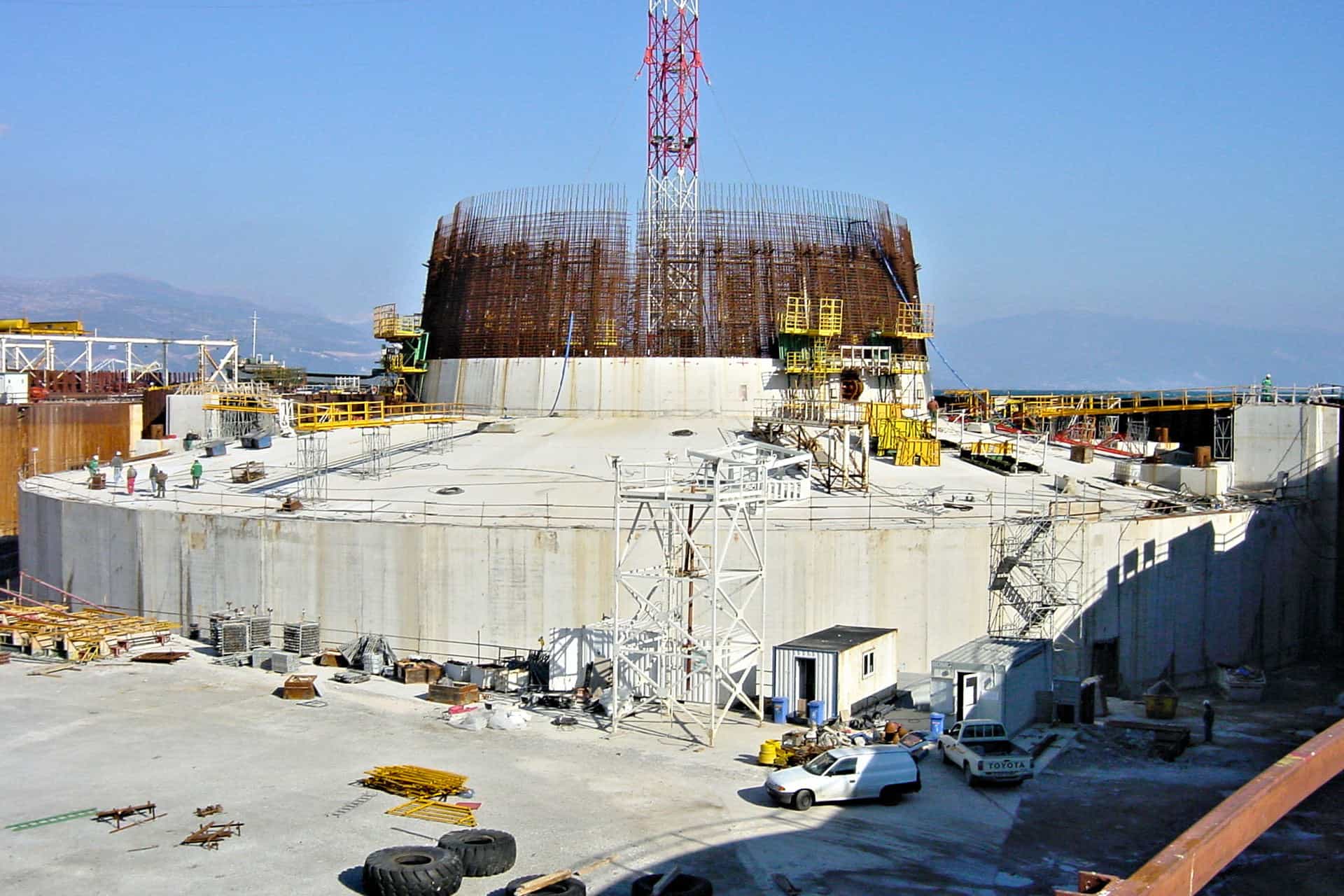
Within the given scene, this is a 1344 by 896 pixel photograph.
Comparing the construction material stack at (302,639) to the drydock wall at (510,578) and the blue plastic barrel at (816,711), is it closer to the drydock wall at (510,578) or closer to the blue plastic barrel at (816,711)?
the drydock wall at (510,578)

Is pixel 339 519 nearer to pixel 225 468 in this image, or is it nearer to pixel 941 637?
pixel 225 468

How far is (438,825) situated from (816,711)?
32.8 ft

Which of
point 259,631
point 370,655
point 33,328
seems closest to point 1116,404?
point 370,655

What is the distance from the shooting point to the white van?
24094 millimetres

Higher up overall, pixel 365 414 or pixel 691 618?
pixel 365 414

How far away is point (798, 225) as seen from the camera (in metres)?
51.3

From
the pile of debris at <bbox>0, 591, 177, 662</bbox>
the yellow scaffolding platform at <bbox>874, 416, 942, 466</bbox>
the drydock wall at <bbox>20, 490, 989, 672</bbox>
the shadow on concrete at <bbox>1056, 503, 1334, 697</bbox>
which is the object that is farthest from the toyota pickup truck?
the pile of debris at <bbox>0, 591, 177, 662</bbox>

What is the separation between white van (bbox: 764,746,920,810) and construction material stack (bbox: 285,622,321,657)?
17.6 meters

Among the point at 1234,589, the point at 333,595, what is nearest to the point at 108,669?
the point at 333,595

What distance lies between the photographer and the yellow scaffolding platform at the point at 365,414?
4780cm

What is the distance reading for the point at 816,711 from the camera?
30.0 meters

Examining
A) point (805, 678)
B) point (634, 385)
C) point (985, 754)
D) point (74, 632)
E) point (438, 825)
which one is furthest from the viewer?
point (634, 385)

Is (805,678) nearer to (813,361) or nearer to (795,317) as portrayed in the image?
(813,361)

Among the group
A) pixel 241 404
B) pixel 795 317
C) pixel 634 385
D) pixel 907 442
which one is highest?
pixel 795 317
